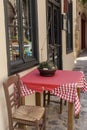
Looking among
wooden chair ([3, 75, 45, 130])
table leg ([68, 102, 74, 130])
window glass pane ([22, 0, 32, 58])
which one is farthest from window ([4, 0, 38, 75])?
table leg ([68, 102, 74, 130])

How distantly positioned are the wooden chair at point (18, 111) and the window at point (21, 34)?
26 centimetres

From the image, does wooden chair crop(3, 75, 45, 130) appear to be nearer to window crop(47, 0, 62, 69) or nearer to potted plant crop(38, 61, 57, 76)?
potted plant crop(38, 61, 57, 76)

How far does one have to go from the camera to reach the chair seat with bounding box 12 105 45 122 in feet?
8.51

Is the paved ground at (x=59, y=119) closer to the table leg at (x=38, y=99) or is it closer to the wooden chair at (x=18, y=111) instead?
the table leg at (x=38, y=99)

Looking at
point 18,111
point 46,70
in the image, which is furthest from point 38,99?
point 18,111

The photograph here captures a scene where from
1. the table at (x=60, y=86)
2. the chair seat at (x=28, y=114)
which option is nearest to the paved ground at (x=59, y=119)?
the table at (x=60, y=86)

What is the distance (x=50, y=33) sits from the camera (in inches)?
204

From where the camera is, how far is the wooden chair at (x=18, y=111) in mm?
2584

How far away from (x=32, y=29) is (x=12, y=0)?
2.46 ft

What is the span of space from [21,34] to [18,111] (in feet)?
4.10

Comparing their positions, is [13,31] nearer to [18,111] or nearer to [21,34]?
[21,34]

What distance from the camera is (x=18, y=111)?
2771 millimetres

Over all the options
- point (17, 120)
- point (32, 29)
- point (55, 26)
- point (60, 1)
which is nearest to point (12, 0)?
point (32, 29)

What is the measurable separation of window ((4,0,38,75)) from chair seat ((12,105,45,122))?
1.76 feet
